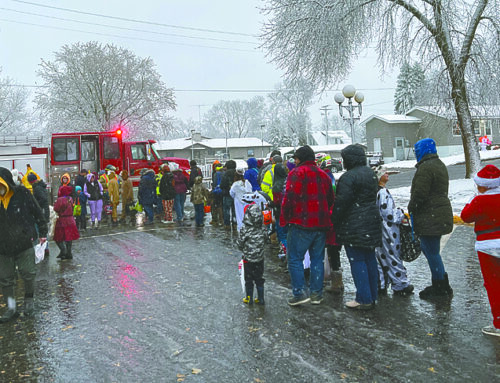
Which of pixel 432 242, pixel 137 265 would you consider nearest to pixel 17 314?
pixel 137 265

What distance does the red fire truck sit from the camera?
19.2 metres

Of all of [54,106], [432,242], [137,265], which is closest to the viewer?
[432,242]

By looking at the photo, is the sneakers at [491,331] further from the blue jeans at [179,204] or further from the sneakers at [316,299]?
the blue jeans at [179,204]

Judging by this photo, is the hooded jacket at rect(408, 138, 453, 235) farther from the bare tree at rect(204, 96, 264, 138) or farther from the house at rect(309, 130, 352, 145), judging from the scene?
the bare tree at rect(204, 96, 264, 138)

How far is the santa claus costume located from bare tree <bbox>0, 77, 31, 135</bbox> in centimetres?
4771

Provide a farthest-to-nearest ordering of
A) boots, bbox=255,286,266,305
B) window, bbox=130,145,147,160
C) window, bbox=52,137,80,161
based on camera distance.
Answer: window, bbox=130,145,147,160 → window, bbox=52,137,80,161 → boots, bbox=255,286,266,305

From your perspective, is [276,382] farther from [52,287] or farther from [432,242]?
[52,287]

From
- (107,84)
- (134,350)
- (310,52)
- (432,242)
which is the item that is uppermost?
(107,84)

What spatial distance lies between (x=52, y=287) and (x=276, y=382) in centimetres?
495

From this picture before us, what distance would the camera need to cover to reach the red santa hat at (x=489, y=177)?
4336mm

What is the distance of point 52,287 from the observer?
730cm

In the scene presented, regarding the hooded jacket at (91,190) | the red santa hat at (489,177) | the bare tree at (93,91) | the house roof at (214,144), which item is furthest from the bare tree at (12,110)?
the red santa hat at (489,177)

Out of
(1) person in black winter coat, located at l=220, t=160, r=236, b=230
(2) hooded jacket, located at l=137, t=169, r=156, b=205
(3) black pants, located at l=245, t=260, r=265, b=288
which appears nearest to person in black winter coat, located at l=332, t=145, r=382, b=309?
(3) black pants, located at l=245, t=260, r=265, b=288

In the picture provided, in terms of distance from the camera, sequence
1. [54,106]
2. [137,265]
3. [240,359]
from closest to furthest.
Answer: [240,359], [137,265], [54,106]
